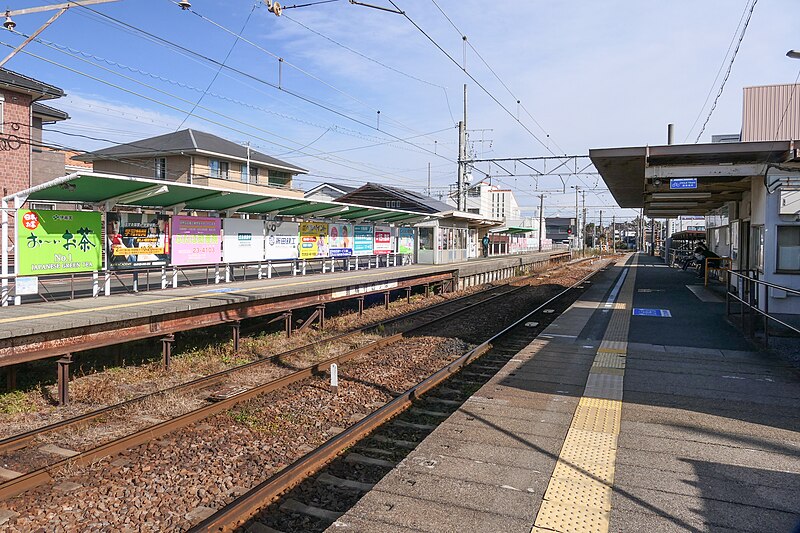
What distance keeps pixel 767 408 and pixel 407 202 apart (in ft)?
142

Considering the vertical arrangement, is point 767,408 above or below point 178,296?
below

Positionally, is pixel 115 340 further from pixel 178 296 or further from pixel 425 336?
pixel 425 336

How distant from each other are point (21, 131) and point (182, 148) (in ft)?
39.7

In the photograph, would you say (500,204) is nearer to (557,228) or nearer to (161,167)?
(557,228)

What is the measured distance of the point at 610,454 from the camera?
5.53m

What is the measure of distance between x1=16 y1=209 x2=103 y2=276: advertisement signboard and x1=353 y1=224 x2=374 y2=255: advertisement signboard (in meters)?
11.1

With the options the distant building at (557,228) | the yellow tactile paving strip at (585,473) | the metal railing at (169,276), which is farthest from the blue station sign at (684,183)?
the distant building at (557,228)

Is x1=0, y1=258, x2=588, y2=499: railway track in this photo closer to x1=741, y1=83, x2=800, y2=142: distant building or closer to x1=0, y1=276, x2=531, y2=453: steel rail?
x1=0, y1=276, x2=531, y2=453: steel rail

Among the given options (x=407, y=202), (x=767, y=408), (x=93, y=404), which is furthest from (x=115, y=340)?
(x=407, y=202)

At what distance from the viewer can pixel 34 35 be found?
1046 cm

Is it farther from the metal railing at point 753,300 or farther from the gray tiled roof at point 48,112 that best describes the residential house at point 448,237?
the gray tiled roof at point 48,112

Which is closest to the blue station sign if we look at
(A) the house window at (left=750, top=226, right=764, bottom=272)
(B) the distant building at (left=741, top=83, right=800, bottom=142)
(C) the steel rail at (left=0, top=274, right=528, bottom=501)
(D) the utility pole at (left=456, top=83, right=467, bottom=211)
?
(A) the house window at (left=750, top=226, right=764, bottom=272)

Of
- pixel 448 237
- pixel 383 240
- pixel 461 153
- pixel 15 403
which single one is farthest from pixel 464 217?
pixel 15 403

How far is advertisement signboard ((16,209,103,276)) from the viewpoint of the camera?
9742 millimetres
